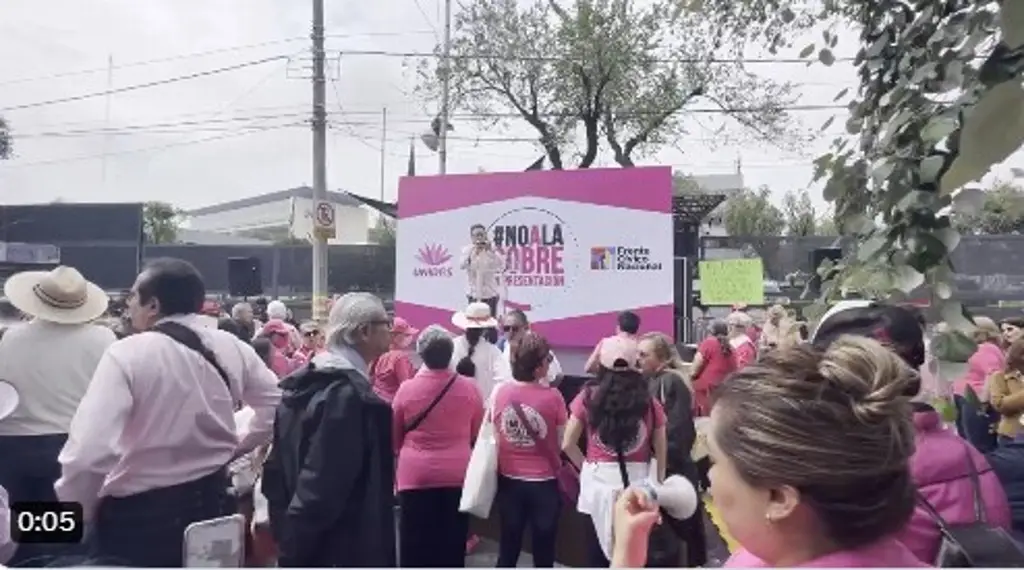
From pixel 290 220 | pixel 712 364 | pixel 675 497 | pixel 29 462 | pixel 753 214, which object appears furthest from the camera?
pixel 753 214

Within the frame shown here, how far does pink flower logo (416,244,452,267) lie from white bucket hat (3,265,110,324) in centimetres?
414

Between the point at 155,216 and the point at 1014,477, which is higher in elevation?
the point at 155,216

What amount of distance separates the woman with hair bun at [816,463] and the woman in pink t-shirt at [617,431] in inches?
116

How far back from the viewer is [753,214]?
4369 centimetres

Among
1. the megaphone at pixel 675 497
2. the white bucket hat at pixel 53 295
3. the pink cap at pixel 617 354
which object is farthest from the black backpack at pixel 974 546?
the white bucket hat at pixel 53 295

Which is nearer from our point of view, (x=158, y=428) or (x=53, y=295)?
(x=158, y=428)

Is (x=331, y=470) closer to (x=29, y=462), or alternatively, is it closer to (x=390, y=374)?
(x=29, y=462)

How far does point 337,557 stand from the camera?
3008 mm

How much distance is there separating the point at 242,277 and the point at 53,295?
799 cm

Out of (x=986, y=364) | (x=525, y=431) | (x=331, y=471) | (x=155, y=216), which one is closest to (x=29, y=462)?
(x=331, y=471)

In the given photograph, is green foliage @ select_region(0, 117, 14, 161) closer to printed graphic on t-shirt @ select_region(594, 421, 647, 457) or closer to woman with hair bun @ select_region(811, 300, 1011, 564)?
woman with hair bun @ select_region(811, 300, 1011, 564)

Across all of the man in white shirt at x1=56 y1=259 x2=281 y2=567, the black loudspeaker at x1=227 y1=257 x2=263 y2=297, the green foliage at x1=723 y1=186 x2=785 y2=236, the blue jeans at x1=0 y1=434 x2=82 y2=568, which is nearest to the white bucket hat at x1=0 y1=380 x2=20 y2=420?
the man in white shirt at x1=56 y1=259 x2=281 y2=567

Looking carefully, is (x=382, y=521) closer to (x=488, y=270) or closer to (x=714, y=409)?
(x=714, y=409)
